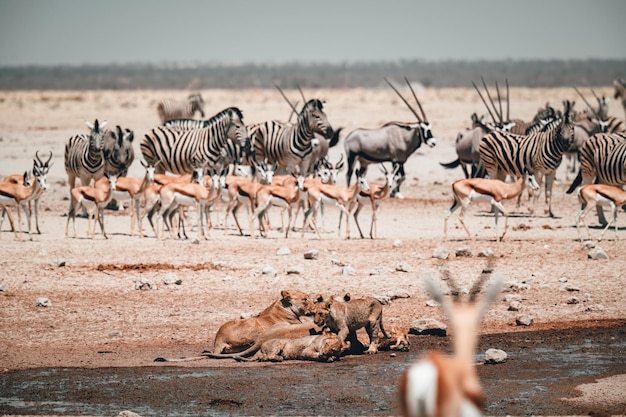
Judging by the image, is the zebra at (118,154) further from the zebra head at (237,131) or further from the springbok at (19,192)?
the springbok at (19,192)

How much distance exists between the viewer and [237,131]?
69.9 feet

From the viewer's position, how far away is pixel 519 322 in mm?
11680

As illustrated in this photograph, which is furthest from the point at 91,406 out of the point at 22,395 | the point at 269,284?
the point at 269,284

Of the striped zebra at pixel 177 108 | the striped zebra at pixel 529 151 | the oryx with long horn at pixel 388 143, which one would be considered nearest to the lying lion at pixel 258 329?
the striped zebra at pixel 529 151

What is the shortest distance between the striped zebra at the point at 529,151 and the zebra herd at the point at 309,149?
0.06ft

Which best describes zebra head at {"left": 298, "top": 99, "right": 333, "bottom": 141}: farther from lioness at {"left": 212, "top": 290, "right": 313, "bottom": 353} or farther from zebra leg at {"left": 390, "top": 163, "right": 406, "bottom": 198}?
lioness at {"left": 212, "top": 290, "right": 313, "bottom": 353}

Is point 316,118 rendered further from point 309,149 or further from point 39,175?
point 39,175

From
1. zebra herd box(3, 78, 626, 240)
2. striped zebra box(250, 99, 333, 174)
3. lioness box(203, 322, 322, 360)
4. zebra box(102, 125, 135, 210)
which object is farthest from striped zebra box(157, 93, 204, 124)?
lioness box(203, 322, 322, 360)

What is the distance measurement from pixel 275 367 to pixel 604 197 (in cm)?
809

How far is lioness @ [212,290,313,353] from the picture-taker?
1034 cm

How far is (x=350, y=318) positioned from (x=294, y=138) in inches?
468

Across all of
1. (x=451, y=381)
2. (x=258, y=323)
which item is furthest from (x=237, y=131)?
(x=451, y=381)

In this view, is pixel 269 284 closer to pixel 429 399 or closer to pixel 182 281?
pixel 182 281

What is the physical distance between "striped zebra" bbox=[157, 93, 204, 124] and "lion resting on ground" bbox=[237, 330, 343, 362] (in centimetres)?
2971
